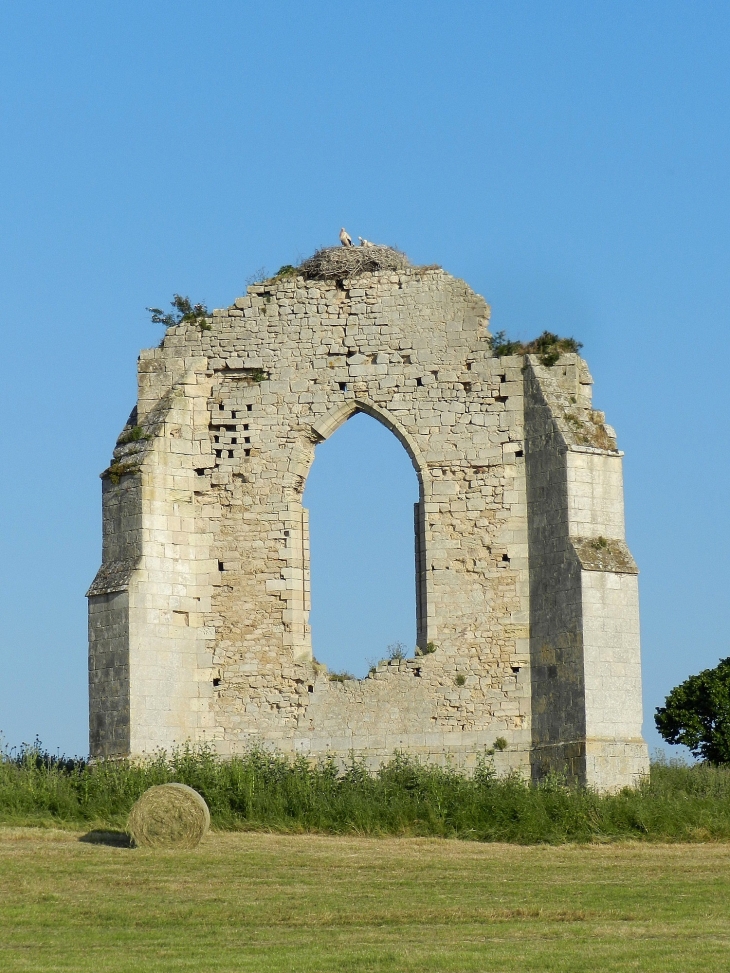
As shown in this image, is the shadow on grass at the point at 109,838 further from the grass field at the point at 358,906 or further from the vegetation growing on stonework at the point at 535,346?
the vegetation growing on stonework at the point at 535,346

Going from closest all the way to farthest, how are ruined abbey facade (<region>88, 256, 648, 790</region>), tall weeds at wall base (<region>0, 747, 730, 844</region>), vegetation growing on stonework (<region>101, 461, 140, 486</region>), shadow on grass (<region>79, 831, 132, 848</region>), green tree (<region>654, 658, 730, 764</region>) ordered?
shadow on grass (<region>79, 831, 132, 848</region>) < tall weeds at wall base (<region>0, 747, 730, 844</region>) < ruined abbey facade (<region>88, 256, 648, 790</region>) < vegetation growing on stonework (<region>101, 461, 140, 486</region>) < green tree (<region>654, 658, 730, 764</region>)

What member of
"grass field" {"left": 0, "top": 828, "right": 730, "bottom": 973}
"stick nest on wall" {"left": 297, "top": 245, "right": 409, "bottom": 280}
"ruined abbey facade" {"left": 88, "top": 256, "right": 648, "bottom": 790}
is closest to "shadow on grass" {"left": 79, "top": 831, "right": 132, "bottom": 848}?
"grass field" {"left": 0, "top": 828, "right": 730, "bottom": 973}

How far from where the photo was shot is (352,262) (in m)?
21.7

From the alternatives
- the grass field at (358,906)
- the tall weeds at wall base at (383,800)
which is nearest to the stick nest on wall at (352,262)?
the tall weeds at wall base at (383,800)

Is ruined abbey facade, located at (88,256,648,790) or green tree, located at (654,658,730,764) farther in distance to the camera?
green tree, located at (654,658,730,764)

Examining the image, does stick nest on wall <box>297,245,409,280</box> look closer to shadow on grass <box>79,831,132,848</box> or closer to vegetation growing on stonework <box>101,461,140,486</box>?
vegetation growing on stonework <box>101,461,140,486</box>

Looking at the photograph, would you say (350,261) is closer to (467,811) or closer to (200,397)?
(200,397)

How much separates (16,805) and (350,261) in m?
7.54

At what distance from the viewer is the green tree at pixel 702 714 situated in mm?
24812

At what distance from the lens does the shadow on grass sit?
1792 centimetres

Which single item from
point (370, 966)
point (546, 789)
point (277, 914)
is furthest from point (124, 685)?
point (370, 966)

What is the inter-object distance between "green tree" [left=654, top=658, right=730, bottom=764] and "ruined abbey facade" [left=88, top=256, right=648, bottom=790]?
5.37 metres

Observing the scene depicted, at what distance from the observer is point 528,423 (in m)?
20.8

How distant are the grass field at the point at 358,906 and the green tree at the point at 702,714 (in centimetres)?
715
